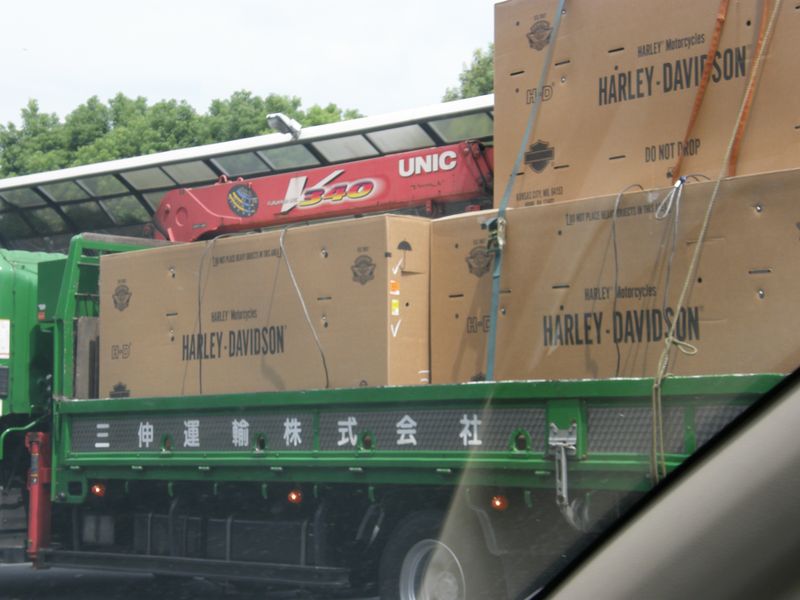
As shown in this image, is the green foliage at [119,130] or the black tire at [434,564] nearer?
the black tire at [434,564]

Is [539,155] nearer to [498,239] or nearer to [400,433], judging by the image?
[498,239]

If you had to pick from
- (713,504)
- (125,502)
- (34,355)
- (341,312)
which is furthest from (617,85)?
(34,355)

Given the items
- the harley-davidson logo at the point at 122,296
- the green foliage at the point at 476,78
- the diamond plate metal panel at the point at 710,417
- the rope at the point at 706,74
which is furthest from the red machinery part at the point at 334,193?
the green foliage at the point at 476,78

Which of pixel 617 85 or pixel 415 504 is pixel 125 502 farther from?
pixel 617 85

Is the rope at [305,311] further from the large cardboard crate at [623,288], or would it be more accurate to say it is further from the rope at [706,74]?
the rope at [706,74]

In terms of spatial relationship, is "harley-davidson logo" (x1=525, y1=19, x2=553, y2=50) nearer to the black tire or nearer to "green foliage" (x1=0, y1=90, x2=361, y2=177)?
the black tire

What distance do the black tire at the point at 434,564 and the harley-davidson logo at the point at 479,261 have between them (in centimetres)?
126

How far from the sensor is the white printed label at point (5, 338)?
884 cm

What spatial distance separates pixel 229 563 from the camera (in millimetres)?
7293

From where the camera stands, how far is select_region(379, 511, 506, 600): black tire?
5.47 m

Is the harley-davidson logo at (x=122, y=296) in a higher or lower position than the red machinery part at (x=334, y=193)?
lower

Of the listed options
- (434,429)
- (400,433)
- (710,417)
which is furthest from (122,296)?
(710,417)

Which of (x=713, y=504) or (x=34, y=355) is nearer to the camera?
(x=713, y=504)

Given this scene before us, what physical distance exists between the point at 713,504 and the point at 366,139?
32.4 feet
